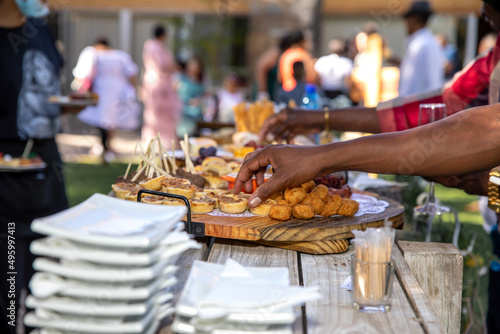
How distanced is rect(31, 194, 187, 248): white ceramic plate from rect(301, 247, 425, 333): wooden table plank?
0.43m

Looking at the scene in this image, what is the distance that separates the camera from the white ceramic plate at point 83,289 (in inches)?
49.1

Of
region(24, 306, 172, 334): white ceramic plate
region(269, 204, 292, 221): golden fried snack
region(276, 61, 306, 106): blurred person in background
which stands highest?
region(276, 61, 306, 106): blurred person in background

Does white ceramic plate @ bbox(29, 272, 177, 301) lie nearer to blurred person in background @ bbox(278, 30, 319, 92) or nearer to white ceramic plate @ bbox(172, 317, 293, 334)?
white ceramic plate @ bbox(172, 317, 293, 334)

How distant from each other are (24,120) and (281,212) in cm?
224

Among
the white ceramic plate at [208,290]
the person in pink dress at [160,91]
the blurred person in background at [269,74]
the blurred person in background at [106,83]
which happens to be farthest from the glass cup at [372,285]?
the blurred person in background at [106,83]

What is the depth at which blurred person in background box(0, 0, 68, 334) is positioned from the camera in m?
3.63

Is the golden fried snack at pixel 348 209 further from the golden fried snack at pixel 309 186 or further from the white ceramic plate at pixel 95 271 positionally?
the white ceramic plate at pixel 95 271

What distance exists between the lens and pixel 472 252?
12.8 ft

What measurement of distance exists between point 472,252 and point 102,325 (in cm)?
315

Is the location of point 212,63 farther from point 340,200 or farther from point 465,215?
point 340,200

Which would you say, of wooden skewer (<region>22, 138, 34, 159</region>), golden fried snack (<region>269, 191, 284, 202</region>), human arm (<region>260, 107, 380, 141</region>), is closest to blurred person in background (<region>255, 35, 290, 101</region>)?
wooden skewer (<region>22, 138, 34, 159</region>)

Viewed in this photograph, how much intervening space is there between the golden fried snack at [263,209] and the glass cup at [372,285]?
682 millimetres

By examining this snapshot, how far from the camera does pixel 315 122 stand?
3.35 metres

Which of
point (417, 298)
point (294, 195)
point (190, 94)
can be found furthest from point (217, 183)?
point (190, 94)
